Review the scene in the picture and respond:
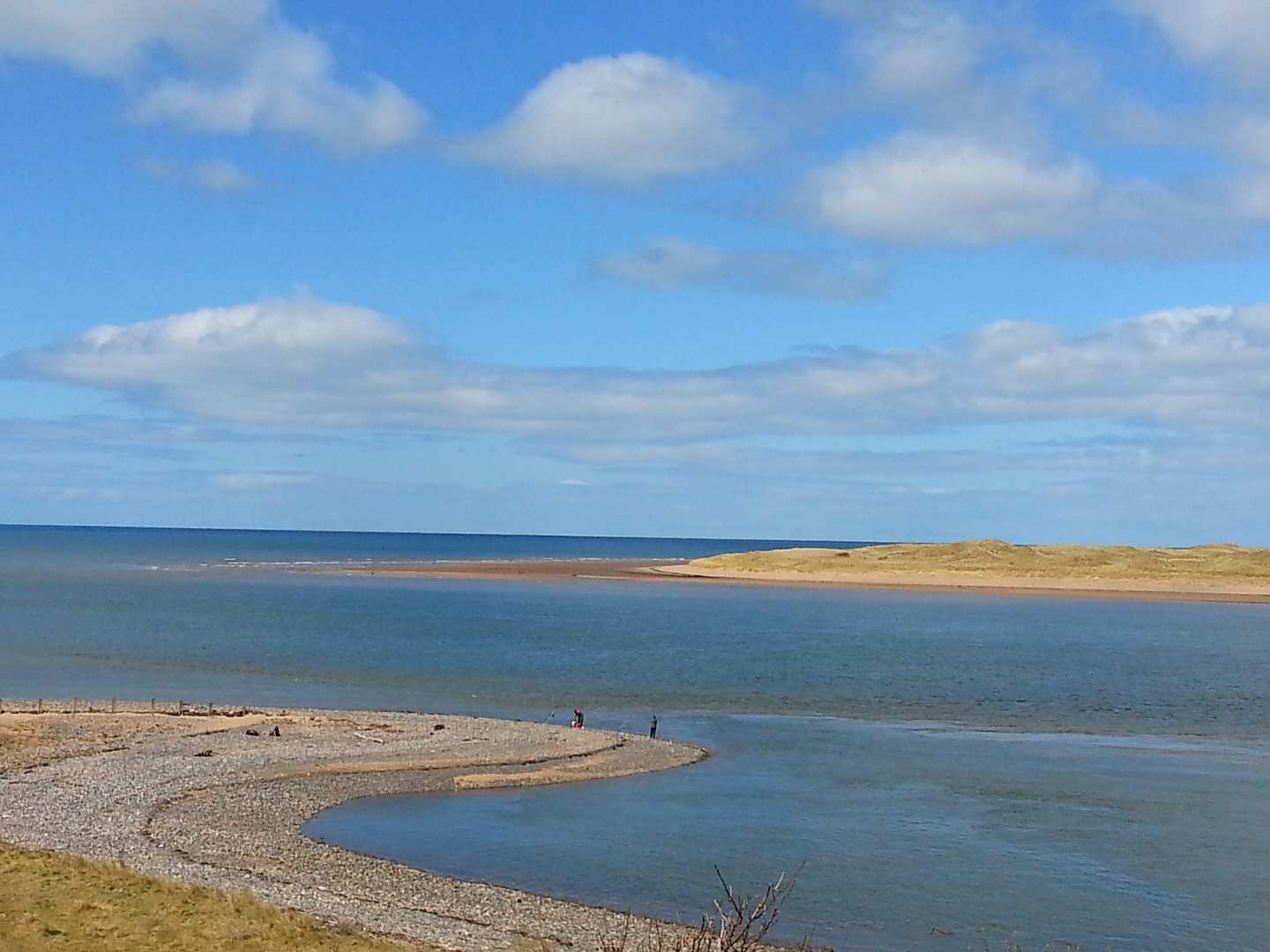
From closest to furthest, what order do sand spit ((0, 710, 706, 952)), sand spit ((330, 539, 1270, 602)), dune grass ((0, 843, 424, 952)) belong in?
1. dune grass ((0, 843, 424, 952))
2. sand spit ((0, 710, 706, 952))
3. sand spit ((330, 539, 1270, 602))

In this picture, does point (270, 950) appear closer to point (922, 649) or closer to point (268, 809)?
point (268, 809)

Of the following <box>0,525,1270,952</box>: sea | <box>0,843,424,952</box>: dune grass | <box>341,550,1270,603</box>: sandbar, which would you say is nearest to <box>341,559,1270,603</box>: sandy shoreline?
<box>341,550,1270,603</box>: sandbar

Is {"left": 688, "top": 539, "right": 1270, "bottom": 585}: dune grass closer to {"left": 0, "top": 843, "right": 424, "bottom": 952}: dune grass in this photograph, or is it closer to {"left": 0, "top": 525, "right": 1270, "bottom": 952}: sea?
{"left": 0, "top": 525, "right": 1270, "bottom": 952}: sea

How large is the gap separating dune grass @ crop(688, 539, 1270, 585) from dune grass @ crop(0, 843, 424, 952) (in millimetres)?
157271

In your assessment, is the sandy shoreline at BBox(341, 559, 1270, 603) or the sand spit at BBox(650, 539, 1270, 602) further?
the sand spit at BBox(650, 539, 1270, 602)

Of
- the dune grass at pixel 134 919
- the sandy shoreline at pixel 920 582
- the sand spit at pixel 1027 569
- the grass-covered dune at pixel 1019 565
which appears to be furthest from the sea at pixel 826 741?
the grass-covered dune at pixel 1019 565

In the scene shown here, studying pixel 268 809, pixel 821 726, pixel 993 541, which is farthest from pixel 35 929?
pixel 993 541

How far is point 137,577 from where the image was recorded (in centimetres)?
16038

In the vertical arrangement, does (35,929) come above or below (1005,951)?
above

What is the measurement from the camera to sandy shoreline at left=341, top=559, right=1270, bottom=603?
500 ft

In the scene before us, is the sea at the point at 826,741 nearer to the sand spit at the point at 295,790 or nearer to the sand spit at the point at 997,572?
the sand spit at the point at 295,790

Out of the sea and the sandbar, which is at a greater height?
the sandbar

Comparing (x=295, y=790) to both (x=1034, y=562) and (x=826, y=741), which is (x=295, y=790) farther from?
(x=1034, y=562)

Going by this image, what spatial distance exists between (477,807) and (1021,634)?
228 ft
